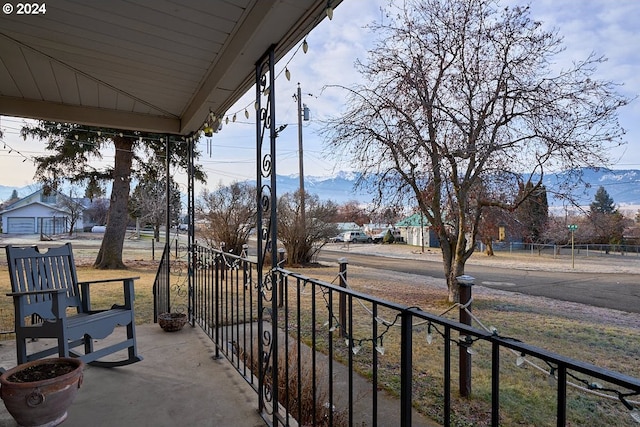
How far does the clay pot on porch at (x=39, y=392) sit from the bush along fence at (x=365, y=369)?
0.86 metres

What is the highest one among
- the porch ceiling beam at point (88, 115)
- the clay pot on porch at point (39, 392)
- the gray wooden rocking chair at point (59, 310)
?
the porch ceiling beam at point (88, 115)

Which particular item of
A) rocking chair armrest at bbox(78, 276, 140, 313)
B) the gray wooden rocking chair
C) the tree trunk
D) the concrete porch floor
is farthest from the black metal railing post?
the tree trunk

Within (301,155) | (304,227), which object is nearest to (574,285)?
(304,227)

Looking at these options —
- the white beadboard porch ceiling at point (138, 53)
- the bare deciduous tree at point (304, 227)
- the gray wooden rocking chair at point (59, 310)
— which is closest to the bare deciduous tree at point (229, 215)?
the bare deciduous tree at point (304, 227)

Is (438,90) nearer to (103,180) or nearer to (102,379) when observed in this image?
(102,379)

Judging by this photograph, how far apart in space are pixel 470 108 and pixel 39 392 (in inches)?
231

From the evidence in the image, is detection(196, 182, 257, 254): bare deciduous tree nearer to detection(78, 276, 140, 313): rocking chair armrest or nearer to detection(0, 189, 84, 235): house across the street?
detection(78, 276, 140, 313): rocking chair armrest

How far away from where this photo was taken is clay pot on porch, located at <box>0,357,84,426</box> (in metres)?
1.49

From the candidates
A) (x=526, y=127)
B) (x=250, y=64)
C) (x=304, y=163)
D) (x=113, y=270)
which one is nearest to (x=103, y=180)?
(x=113, y=270)

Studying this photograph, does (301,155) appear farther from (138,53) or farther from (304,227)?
(138,53)

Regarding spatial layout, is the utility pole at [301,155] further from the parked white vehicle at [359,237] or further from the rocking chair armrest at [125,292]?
the parked white vehicle at [359,237]

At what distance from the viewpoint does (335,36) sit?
11.5 ft

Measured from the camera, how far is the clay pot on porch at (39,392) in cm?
149

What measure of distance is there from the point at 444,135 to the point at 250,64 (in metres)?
4.29
